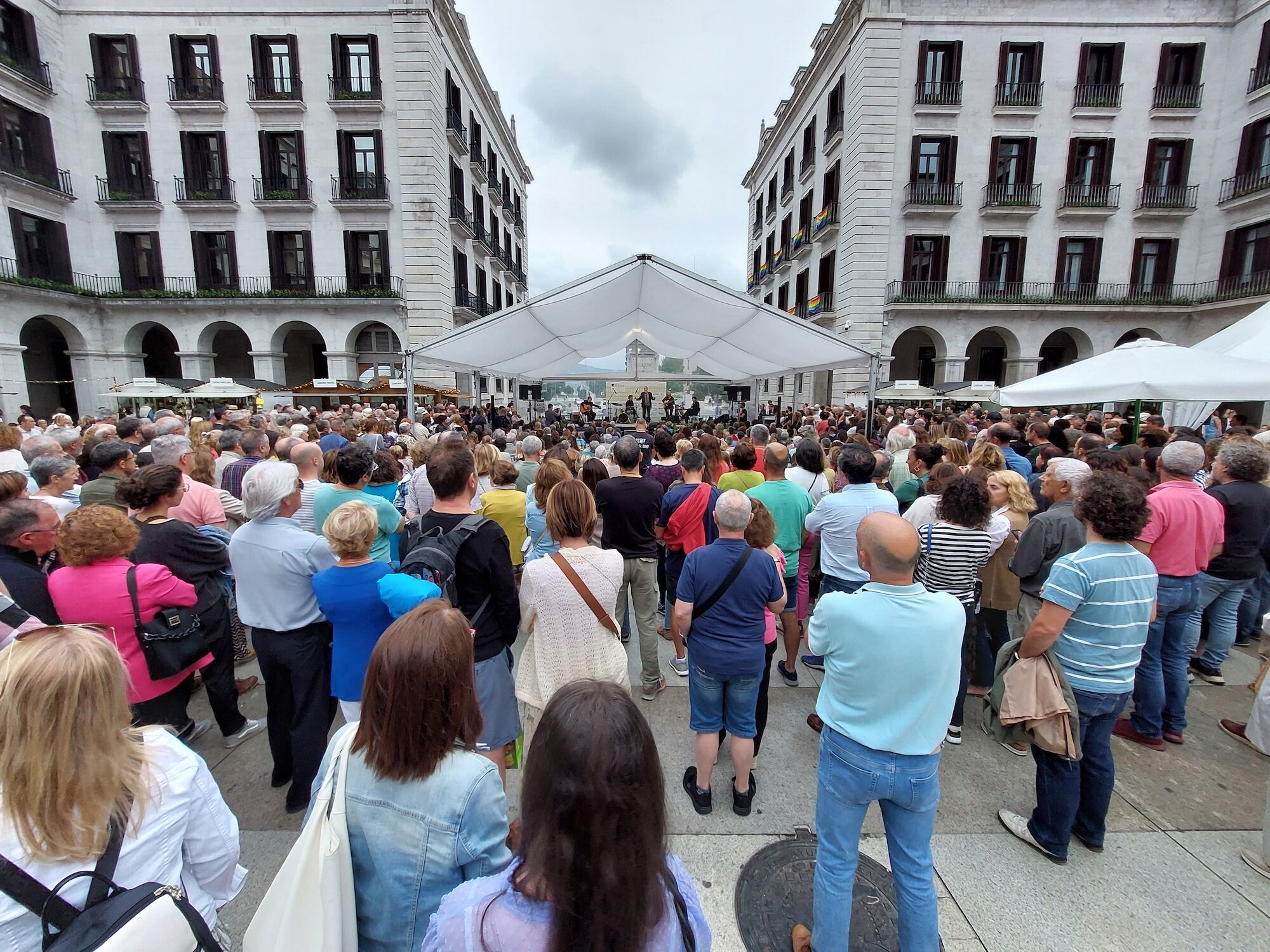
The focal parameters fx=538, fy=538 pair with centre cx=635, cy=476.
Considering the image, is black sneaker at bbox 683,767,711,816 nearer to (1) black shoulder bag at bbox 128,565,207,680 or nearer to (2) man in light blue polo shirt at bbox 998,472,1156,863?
(2) man in light blue polo shirt at bbox 998,472,1156,863

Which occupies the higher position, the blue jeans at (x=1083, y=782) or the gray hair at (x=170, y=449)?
the gray hair at (x=170, y=449)

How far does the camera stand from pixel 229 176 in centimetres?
2067

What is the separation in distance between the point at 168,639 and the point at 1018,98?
1158 inches

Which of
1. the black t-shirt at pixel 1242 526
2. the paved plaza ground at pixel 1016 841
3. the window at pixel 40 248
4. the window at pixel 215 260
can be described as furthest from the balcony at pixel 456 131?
the black t-shirt at pixel 1242 526

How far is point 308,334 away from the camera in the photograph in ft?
83.1

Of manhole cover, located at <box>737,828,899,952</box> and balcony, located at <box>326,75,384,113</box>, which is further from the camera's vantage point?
balcony, located at <box>326,75,384,113</box>

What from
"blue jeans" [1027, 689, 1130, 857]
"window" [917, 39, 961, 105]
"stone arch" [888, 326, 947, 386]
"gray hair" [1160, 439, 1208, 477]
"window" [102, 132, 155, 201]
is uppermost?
"window" [917, 39, 961, 105]

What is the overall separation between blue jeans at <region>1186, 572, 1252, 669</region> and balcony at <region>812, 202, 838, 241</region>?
73.1 feet

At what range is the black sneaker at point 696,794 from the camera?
2977mm

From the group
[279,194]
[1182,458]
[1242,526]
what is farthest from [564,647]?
[279,194]

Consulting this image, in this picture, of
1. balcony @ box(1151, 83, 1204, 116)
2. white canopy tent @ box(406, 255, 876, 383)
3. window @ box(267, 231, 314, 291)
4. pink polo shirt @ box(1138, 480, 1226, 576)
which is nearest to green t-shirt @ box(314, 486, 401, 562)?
white canopy tent @ box(406, 255, 876, 383)

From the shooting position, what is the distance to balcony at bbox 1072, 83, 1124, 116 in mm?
20859

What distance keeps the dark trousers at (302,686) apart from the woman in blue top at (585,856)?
2.25m

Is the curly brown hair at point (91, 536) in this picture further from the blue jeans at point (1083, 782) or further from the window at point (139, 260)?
the window at point (139, 260)
